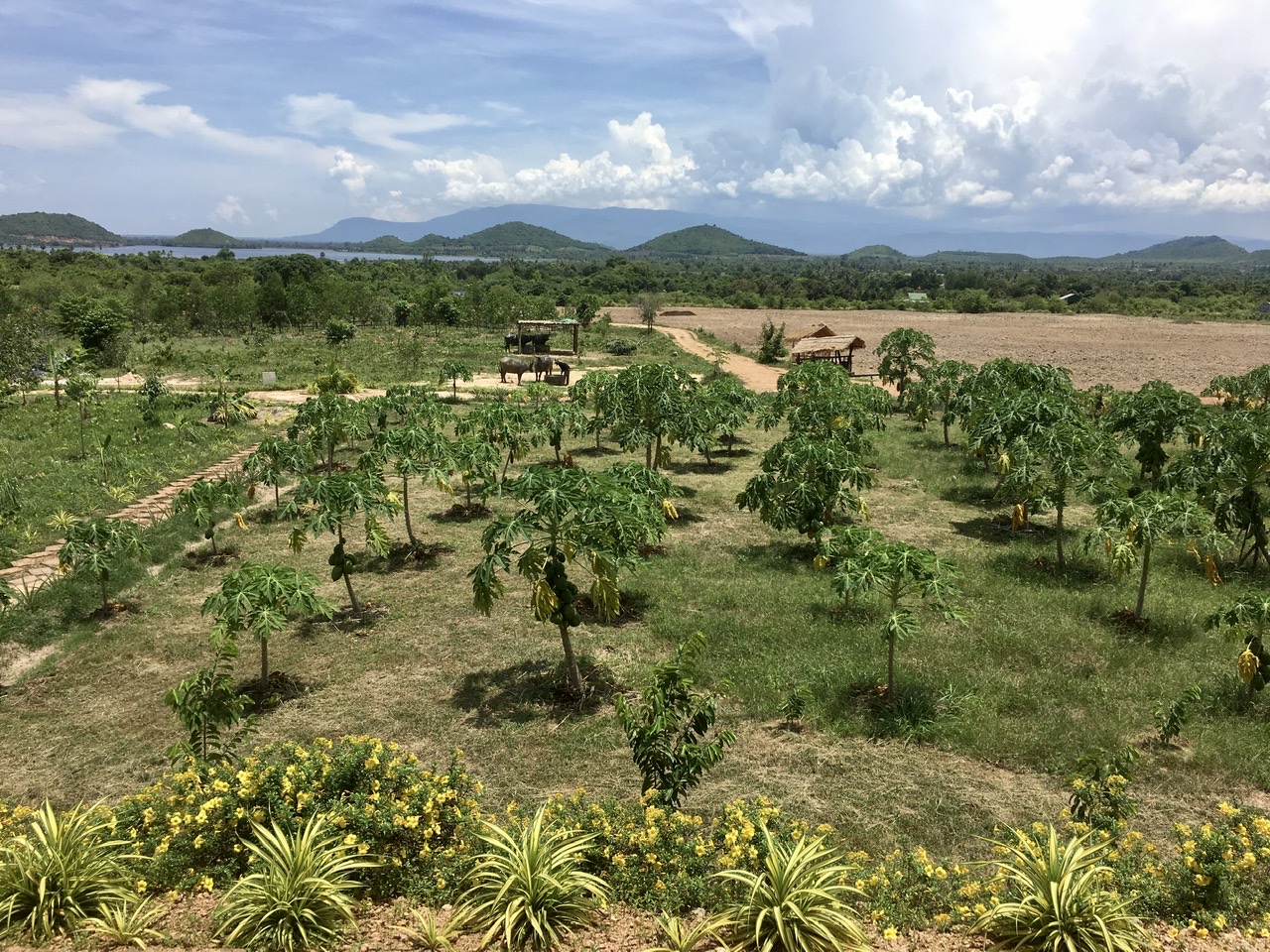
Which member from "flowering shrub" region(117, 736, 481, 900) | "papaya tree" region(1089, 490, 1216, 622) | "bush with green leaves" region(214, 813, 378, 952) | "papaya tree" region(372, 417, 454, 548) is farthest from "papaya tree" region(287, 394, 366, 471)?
"papaya tree" region(1089, 490, 1216, 622)

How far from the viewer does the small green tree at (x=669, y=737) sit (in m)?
5.68

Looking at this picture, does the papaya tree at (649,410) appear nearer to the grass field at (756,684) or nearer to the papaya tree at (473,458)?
the papaya tree at (473,458)

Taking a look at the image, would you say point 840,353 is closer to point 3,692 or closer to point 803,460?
point 803,460

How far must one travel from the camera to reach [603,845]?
524 cm

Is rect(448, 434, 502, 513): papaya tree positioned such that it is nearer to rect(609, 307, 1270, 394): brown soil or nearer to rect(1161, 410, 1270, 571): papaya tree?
rect(1161, 410, 1270, 571): papaya tree

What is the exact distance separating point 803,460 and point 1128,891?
26.5 ft

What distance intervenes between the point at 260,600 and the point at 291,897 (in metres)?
4.09

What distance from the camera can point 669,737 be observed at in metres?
5.92

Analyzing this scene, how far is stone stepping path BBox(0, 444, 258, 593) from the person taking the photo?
1127cm

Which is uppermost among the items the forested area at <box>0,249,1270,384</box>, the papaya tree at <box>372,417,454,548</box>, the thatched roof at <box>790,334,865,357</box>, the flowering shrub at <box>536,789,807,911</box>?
the forested area at <box>0,249,1270,384</box>

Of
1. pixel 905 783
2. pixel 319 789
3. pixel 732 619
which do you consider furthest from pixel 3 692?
pixel 905 783

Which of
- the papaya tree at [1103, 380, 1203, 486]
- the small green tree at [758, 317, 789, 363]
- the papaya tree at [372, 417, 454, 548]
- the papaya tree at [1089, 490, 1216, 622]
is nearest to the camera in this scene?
the papaya tree at [1089, 490, 1216, 622]

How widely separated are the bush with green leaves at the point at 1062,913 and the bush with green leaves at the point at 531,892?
94.8 inches

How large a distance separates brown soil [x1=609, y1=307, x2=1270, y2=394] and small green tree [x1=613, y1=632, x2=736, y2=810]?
35.1 metres
